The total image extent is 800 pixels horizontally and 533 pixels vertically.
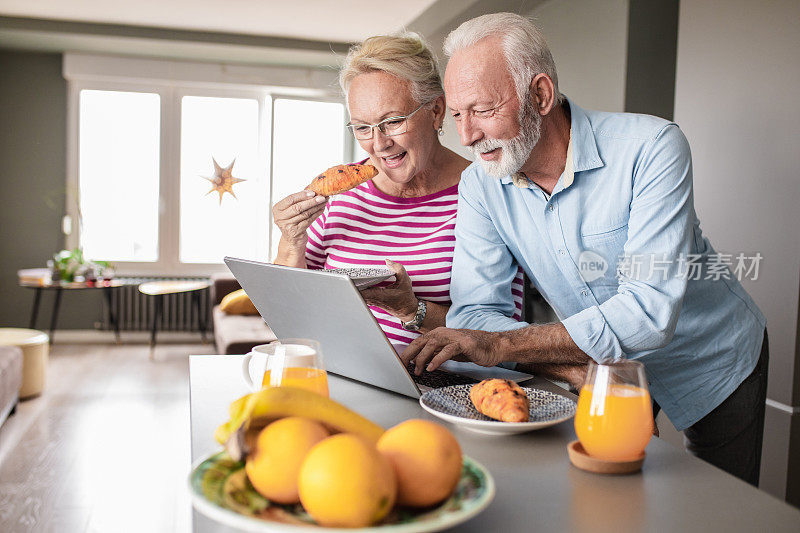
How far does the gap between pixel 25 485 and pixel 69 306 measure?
4363 mm

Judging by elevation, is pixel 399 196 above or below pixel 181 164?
below

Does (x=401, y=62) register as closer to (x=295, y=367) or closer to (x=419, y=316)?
(x=419, y=316)

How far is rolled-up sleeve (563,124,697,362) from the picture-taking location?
4.17ft

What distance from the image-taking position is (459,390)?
3.66 ft

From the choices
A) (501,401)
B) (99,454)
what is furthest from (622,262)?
(99,454)

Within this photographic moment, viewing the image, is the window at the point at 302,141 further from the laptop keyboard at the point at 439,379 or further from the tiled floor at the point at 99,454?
the laptop keyboard at the point at 439,379

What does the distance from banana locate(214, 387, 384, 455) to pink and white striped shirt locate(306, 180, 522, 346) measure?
3.21 feet

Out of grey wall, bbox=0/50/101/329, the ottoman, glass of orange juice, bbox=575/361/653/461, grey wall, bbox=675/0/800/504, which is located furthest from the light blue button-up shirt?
grey wall, bbox=0/50/101/329

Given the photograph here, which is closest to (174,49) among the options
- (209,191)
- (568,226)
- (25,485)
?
(209,191)

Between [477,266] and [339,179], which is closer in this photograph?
[477,266]

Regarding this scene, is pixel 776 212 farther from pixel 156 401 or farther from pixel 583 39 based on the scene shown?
pixel 156 401

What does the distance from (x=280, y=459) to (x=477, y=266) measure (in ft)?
3.23

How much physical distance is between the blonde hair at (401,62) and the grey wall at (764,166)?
51.2 inches

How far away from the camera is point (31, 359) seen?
4645 mm
